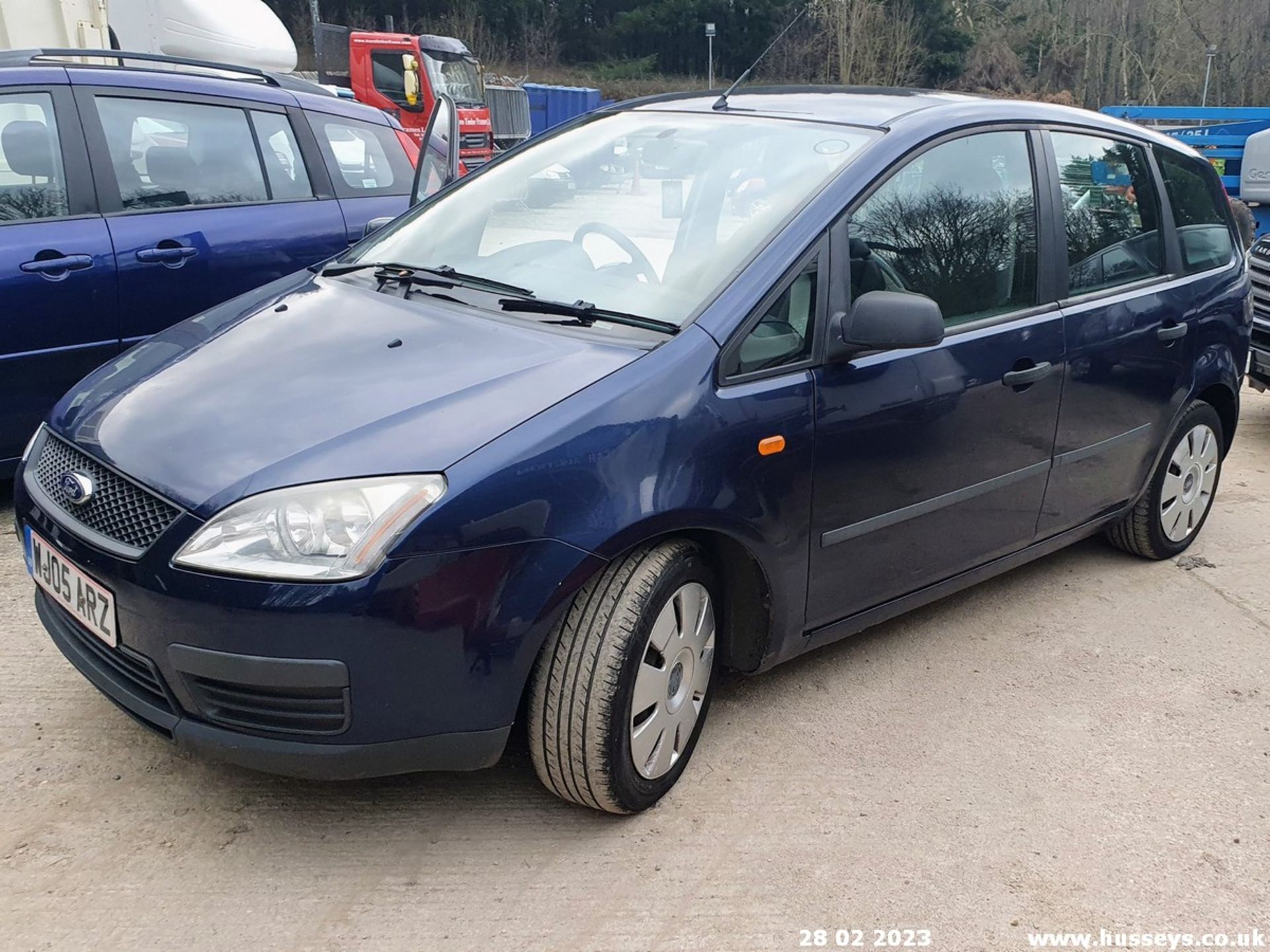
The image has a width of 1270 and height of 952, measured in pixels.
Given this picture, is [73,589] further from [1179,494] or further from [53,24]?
[53,24]

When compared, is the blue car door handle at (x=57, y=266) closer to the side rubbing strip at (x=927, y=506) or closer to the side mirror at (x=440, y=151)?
the side mirror at (x=440, y=151)

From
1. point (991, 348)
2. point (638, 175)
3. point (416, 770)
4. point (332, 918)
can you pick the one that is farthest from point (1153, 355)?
point (332, 918)

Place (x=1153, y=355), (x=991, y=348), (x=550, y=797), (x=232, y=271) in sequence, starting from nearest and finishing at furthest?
(x=550, y=797)
(x=991, y=348)
(x=1153, y=355)
(x=232, y=271)

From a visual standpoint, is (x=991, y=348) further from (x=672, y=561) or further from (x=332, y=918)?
(x=332, y=918)

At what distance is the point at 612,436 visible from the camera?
2352 millimetres

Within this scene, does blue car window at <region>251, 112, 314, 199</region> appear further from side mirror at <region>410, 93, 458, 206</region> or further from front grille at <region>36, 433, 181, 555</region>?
front grille at <region>36, 433, 181, 555</region>

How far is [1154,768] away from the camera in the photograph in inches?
117

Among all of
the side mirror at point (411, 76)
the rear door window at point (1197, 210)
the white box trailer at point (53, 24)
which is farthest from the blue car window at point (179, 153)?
the side mirror at point (411, 76)

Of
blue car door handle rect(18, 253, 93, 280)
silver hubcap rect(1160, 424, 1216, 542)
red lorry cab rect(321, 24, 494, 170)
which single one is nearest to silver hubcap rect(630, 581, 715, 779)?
silver hubcap rect(1160, 424, 1216, 542)

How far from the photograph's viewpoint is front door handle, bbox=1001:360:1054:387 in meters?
3.24

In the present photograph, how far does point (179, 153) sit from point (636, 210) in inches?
99.3

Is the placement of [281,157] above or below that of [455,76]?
below

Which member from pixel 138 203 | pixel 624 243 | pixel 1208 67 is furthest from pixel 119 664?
pixel 1208 67

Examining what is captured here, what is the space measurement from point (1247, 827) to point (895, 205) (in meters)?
1.79
